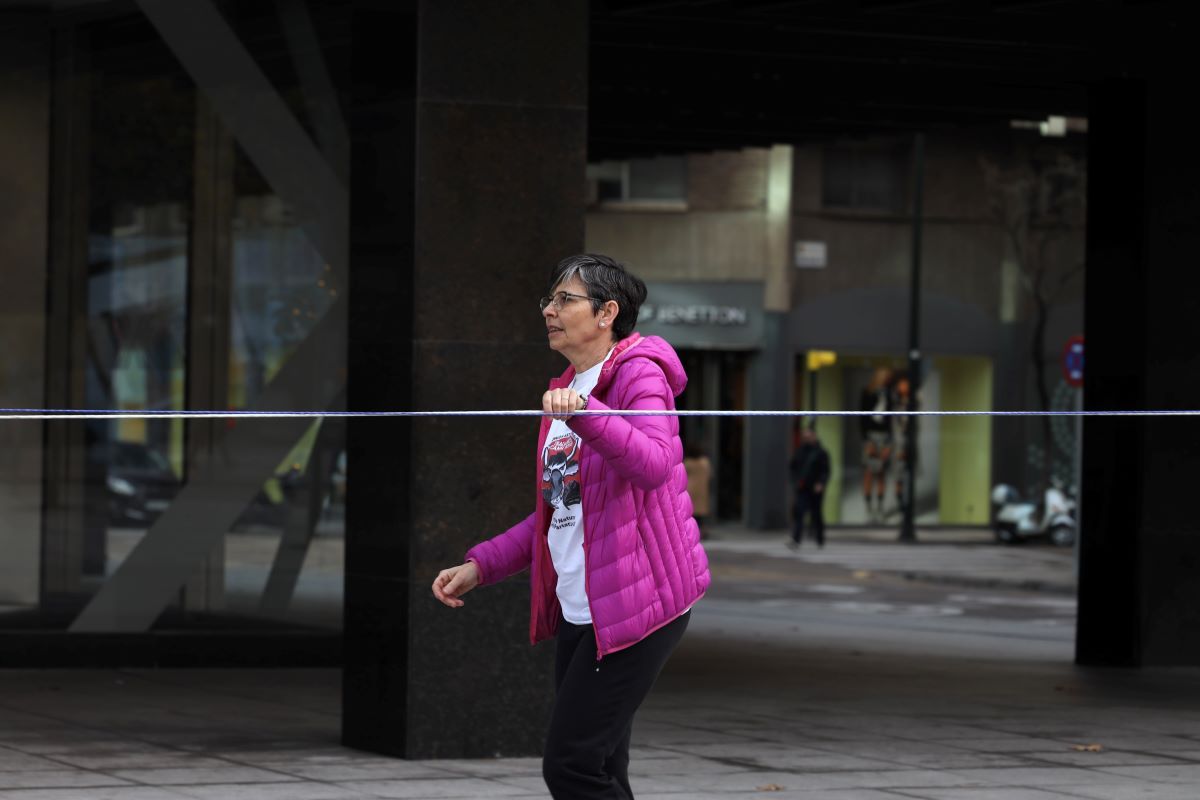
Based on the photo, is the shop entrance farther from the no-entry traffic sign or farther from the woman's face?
the woman's face

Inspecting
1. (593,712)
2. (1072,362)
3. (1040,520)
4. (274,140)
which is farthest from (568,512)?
(1040,520)

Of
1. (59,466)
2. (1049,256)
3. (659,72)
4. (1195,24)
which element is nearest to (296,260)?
(59,466)

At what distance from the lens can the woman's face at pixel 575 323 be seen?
5.03 meters

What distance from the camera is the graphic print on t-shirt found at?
5008 mm

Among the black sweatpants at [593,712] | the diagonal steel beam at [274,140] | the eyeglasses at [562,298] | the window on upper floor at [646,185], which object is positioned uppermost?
the window on upper floor at [646,185]

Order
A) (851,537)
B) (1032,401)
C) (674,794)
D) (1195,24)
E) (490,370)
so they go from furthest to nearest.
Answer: (1032,401) < (851,537) < (1195,24) < (490,370) < (674,794)

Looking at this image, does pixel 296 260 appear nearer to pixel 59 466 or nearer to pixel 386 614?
pixel 59 466

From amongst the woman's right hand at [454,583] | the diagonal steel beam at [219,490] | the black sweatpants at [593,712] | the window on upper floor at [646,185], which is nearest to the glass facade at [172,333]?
the diagonal steel beam at [219,490]

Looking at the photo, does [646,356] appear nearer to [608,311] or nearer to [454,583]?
[608,311]

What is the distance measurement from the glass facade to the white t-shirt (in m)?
6.80

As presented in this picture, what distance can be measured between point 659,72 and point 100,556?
439 centimetres

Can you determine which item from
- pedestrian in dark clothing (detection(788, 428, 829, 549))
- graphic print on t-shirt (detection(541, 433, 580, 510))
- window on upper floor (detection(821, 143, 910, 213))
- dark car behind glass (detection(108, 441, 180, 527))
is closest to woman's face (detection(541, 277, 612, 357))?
graphic print on t-shirt (detection(541, 433, 580, 510))

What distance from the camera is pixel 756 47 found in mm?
12047

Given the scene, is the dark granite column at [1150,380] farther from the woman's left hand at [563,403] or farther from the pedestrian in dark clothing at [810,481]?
the pedestrian in dark clothing at [810,481]
